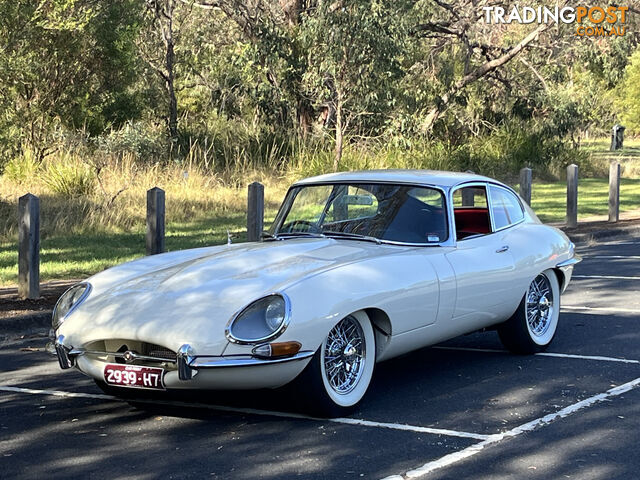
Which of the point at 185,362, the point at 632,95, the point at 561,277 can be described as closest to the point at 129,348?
the point at 185,362

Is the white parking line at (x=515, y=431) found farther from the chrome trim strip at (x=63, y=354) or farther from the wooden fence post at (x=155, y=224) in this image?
the wooden fence post at (x=155, y=224)

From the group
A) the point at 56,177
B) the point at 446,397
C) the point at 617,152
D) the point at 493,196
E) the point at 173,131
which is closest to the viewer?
the point at 446,397

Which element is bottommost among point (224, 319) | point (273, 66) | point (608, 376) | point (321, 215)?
point (608, 376)

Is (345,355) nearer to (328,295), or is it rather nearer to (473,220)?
(328,295)

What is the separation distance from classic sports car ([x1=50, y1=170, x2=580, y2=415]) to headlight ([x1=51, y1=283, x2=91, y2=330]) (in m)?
0.02

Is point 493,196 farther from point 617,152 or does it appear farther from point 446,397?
point 617,152

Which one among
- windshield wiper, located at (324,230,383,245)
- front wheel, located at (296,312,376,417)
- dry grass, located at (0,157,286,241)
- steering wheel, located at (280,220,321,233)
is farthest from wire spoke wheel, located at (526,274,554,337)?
dry grass, located at (0,157,286,241)

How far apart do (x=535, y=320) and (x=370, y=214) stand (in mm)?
1770

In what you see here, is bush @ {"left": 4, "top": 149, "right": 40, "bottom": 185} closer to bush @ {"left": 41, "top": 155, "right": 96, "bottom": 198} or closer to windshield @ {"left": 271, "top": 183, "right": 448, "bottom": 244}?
bush @ {"left": 41, "top": 155, "right": 96, "bottom": 198}

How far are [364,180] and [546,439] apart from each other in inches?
99.3

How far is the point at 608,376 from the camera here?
7.29 metres

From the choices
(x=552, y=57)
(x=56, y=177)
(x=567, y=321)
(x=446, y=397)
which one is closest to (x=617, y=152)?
(x=552, y=57)

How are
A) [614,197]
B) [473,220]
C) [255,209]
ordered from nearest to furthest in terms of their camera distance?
1. [473,220]
2. [255,209]
3. [614,197]

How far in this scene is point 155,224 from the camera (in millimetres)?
11297
